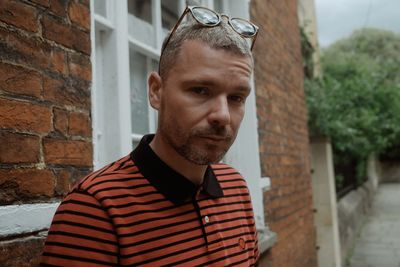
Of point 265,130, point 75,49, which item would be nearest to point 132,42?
point 75,49

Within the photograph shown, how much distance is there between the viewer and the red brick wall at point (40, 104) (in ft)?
4.74

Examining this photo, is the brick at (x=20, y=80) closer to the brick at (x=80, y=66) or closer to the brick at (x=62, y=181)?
the brick at (x=80, y=66)

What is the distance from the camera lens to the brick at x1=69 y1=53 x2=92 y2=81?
1.77 metres

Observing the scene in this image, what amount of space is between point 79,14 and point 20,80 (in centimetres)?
49

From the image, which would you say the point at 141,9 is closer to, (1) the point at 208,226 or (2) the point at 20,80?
(2) the point at 20,80

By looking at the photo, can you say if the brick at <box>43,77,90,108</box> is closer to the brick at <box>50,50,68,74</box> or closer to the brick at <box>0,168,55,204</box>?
the brick at <box>50,50,68,74</box>

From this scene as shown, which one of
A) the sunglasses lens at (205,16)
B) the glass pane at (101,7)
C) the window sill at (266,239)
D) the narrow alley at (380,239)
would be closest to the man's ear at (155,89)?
the sunglasses lens at (205,16)

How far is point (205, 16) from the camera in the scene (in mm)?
1321

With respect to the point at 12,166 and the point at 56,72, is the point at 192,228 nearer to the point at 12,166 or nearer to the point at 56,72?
the point at 12,166

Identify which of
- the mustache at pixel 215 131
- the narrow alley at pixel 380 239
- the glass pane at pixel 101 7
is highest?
the glass pane at pixel 101 7

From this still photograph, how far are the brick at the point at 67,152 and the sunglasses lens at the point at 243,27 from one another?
827 millimetres

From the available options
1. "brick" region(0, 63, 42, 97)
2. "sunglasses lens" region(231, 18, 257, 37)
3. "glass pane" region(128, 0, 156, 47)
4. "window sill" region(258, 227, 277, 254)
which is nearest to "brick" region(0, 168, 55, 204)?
"brick" region(0, 63, 42, 97)

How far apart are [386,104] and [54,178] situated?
41.7 ft

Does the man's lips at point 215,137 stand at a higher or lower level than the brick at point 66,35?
lower
